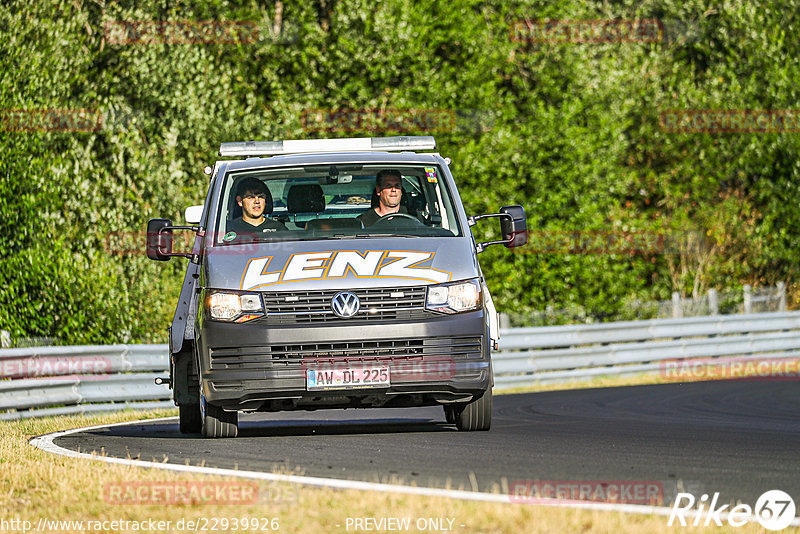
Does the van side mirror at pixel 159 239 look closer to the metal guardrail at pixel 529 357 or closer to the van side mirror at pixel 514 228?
the van side mirror at pixel 514 228

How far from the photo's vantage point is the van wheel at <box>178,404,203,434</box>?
10617 millimetres

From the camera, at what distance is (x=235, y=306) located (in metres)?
8.91

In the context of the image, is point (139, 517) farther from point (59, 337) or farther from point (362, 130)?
point (362, 130)

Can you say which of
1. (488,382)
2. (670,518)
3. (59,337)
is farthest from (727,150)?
(670,518)

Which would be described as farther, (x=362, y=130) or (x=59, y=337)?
(x=362, y=130)

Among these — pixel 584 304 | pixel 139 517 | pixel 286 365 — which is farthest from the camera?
pixel 584 304

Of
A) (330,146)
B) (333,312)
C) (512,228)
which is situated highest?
(330,146)

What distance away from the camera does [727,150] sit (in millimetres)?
35281

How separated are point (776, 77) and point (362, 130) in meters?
11.4

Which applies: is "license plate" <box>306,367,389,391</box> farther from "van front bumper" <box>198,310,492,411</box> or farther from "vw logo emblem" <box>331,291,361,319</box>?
"vw logo emblem" <box>331,291,361,319</box>

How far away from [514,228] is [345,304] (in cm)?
171

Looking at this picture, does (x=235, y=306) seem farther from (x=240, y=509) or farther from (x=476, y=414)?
(x=240, y=509)

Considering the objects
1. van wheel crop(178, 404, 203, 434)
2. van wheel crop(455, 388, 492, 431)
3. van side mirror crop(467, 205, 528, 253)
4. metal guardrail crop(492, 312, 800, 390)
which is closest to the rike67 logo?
van wheel crop(455, 388, 492, 431)

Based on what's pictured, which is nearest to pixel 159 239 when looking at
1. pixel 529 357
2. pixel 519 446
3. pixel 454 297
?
pixel 454 297
